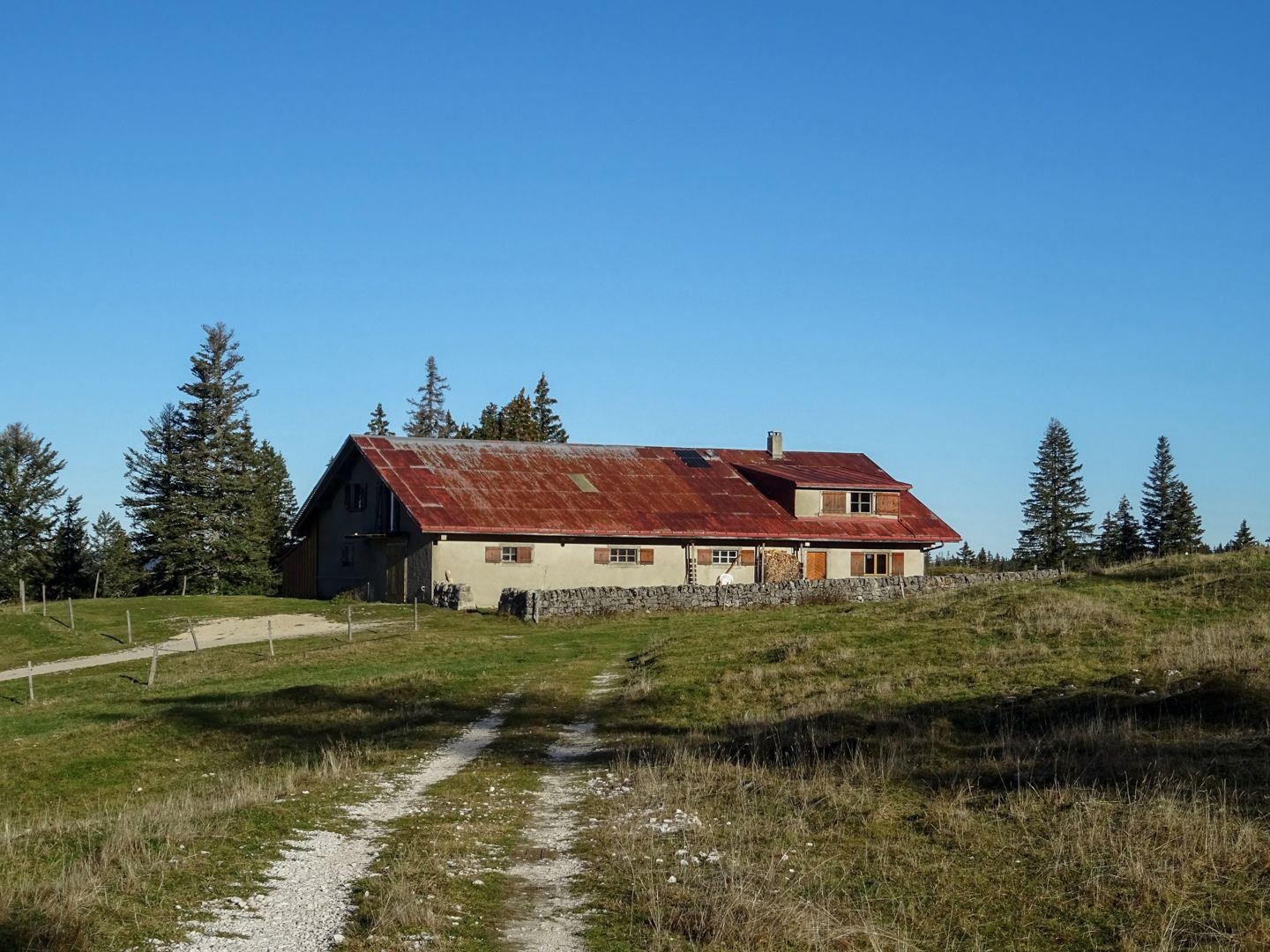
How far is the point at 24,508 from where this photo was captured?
254 feet

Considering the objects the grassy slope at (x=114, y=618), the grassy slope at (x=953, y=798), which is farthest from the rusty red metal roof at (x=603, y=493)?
the grassy slope at (x=953, y=798)

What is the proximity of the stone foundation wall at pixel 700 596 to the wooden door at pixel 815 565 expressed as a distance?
5196 millimetres

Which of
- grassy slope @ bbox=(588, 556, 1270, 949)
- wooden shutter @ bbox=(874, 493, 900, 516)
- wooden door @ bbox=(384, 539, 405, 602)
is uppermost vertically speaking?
wooden shutter @ bbox=(874, 493, 900, 516)

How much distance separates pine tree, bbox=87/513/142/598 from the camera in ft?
250

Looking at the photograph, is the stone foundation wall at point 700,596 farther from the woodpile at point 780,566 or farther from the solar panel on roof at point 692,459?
the solar panel on roof at point 692,459

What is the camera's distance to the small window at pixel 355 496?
184 ft

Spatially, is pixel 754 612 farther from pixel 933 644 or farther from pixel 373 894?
pixel 373 894

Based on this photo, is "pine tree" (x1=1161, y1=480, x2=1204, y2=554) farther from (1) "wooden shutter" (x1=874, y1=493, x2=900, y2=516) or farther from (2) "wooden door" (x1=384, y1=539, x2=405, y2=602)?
(2) "wooden door" (x1=384, y1=539, x2=405, y2=602)

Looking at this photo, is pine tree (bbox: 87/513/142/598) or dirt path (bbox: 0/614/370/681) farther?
pine tree (bbox: 87/513/142/598)

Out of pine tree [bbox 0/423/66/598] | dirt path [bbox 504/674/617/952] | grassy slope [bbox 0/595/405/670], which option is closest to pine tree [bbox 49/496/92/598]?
pine tree [bbox 0/423/66/598]

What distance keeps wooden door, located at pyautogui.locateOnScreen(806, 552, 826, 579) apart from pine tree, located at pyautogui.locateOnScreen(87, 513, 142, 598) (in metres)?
39.2

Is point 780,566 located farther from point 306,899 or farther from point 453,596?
point 306,899

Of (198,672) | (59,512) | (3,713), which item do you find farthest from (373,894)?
(59,512)

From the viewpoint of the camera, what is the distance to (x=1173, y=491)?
94.7m
